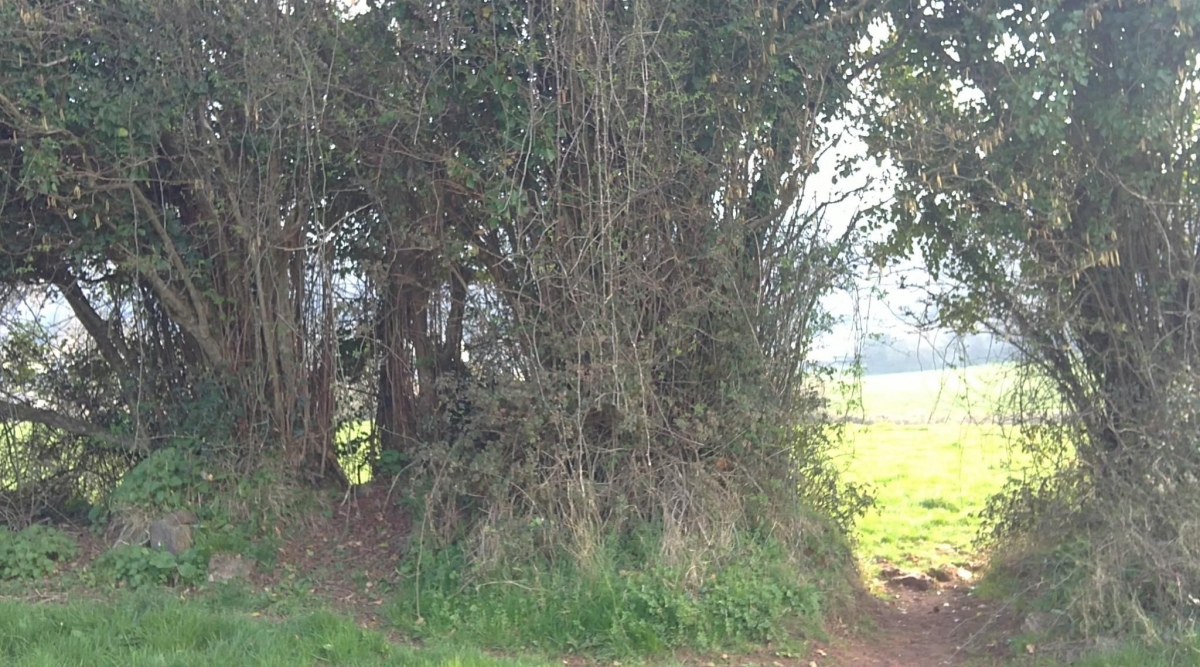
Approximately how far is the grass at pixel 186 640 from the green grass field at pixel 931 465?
3976 millimetres

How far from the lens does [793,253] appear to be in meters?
8.02

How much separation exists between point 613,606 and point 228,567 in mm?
3026

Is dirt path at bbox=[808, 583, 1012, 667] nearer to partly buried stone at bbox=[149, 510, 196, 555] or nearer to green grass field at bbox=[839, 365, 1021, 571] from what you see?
green grass field at bbox=[839, 365, 1021, 571]

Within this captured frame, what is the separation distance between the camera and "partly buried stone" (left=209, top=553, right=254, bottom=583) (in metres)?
7.62

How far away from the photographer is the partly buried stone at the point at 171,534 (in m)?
7.77

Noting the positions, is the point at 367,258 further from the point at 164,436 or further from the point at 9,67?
the point at 9,67

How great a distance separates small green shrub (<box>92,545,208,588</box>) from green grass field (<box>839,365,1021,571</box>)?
509cm

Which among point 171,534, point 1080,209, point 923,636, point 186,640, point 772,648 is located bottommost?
point 923,636

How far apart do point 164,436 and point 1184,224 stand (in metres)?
8.22

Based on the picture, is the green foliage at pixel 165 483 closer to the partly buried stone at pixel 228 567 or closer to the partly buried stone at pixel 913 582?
the partly buried stone at pixel 228 567

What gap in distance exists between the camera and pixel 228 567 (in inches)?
304

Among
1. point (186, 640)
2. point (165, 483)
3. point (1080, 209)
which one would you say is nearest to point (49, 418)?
point (165, 483)

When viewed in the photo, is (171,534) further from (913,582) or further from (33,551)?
(913,582)

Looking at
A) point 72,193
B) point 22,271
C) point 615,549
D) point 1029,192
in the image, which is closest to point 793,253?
point 1029,192
